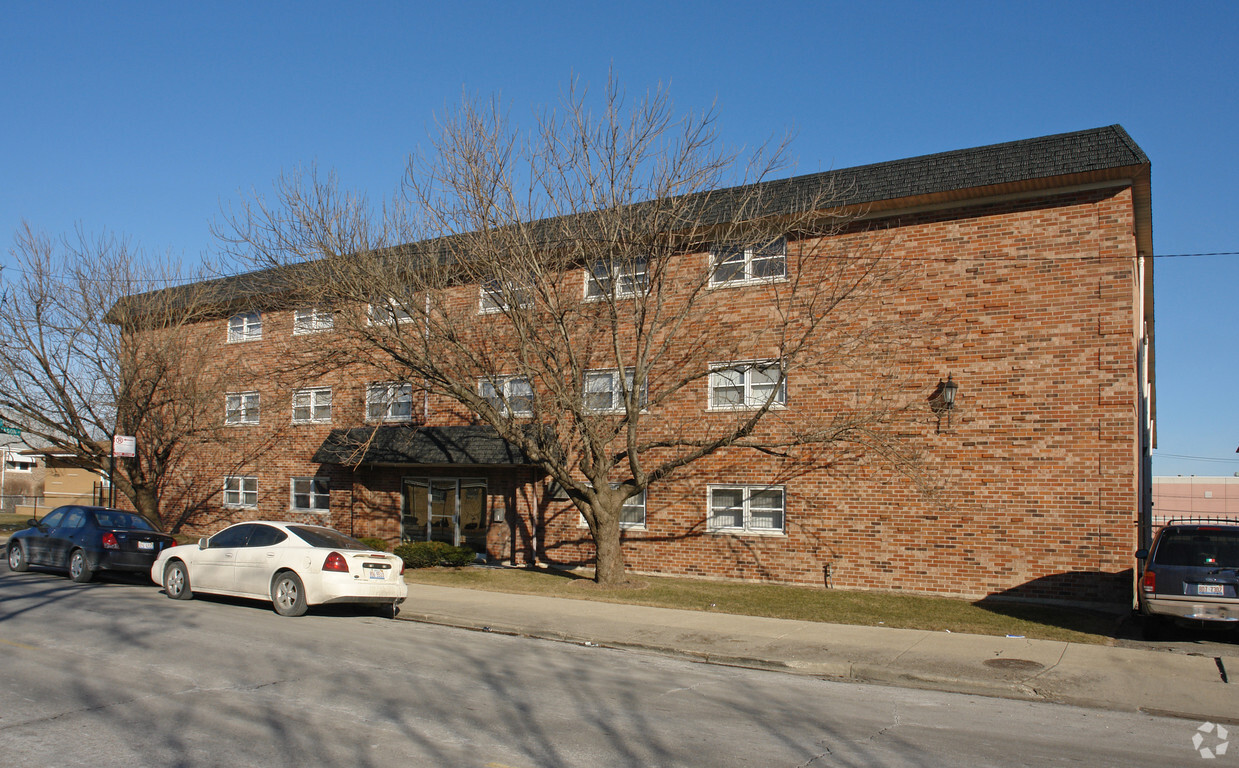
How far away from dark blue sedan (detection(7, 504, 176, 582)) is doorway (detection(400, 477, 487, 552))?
626cm

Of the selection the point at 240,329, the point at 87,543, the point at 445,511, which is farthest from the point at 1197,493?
the point at 87,543

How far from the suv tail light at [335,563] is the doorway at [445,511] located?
27.2ft

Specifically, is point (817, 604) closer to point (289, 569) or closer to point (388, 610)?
point (388, 610)

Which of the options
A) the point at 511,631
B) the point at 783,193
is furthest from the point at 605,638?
the point at 783,193

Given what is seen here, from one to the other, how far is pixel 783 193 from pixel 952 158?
9.88 ft

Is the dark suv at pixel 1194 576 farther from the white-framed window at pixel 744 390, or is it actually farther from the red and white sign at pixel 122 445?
the red and white sign at pixel 122 445

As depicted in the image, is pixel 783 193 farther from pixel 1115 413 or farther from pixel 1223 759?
pixel 1223 759

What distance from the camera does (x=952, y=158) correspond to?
15.4 m

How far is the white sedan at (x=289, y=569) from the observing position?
12.1 metres

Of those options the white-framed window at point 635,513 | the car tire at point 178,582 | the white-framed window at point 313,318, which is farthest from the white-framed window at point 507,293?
the car tire at point 178,582

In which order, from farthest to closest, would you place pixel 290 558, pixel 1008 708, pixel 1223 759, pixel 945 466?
pixel 945 466
pixel 290 558
pixel 1008 708
pixel 1223 759

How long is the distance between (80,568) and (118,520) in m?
1.09

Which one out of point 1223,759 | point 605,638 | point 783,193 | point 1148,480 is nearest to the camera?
point 1223,759

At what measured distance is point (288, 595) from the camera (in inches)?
484
